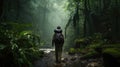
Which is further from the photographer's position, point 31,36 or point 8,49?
point 31,36

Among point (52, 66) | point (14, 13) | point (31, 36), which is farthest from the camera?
point (14, 13)

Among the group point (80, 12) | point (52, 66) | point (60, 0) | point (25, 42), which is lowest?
point (52, 66)

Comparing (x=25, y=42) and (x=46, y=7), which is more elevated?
(x=46, y=7)

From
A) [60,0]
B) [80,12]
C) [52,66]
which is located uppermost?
[60,0]

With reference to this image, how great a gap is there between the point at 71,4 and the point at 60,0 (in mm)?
35984

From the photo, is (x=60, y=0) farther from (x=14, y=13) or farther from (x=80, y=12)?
(x=80, y=12)

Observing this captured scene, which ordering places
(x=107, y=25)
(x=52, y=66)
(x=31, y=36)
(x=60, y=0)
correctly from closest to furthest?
(x=52, y=66) → (x=31, y=36) → (x=107, y=25) → (x=60, y=0)

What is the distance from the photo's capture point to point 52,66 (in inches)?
409

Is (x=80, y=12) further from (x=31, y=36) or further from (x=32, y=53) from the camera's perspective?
(x=32, y=53)

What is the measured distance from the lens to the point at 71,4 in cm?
2572

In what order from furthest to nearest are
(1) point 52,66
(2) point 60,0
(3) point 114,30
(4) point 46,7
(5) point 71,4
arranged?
(2) point 60,0 → (4) point 46,7 → (5) point 71,4 → (3) point 114,30 → (1) point 52,66

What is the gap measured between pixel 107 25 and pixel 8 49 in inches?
503

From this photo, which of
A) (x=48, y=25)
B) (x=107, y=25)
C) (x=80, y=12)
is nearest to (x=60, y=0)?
(x=48, y=25)

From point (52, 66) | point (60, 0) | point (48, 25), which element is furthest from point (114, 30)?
point (60, 0)
